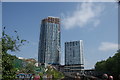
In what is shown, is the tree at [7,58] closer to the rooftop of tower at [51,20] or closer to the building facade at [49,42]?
the building facade at [49,42]

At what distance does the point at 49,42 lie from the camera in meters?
90.9

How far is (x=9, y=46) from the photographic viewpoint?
8.46 m

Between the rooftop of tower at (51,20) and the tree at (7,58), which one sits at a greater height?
the rooftop of tower at (51,20)

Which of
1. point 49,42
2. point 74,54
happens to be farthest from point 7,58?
point 74,54

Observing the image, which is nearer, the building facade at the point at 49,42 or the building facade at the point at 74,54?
the building facade at the point at 49,42

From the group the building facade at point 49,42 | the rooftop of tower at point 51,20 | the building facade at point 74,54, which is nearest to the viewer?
the building facade at point 49,42

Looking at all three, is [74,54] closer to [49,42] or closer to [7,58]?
[49,42]

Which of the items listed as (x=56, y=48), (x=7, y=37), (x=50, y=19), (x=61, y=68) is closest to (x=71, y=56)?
(x=56, y=48)

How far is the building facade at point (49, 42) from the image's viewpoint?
8748 centimetres

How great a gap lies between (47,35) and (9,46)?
84.9m

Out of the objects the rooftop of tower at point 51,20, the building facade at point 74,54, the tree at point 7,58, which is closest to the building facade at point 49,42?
the rooftop of tower at point 51,20

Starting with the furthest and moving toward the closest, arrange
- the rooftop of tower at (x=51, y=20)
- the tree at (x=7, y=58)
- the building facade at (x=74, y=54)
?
the rooftop of tower at (x=51, y=20) → the building facade at (x=74, y=54) → the tree at (x=7, y=58)

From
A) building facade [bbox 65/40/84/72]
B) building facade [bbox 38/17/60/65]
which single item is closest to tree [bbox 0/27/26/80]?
building facade [bbox 38/17/60/65]

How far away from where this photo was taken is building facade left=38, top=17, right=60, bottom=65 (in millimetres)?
87481
